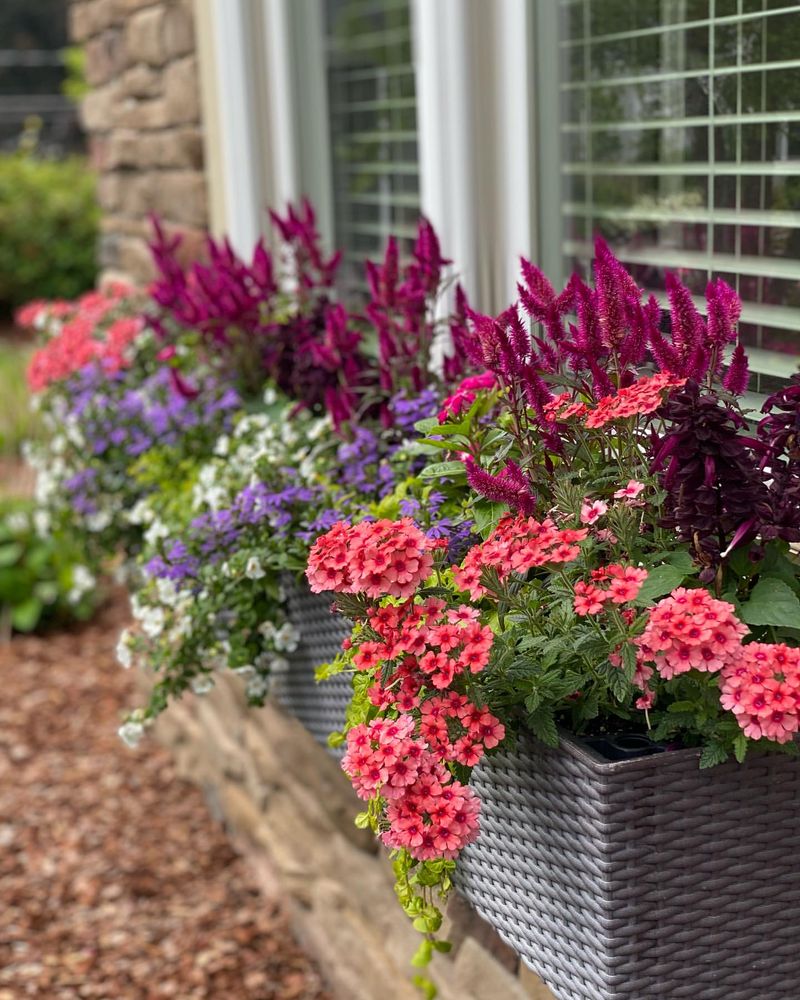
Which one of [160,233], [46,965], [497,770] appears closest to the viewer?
[497,770]

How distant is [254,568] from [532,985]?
0.70 meters

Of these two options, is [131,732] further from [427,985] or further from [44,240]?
[44,240]

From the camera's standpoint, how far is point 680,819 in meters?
1.11

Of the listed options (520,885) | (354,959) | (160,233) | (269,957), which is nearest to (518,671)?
(520,885)

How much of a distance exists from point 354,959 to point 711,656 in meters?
1.52

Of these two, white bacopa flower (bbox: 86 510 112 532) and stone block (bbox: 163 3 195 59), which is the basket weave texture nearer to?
white bacopa flower (bbox: 86 510 112 532)

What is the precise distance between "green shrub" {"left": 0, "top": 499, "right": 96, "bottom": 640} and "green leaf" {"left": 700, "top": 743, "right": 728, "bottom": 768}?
11.4ft

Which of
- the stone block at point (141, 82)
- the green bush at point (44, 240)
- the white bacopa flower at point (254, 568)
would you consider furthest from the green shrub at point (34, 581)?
the green bush at point (44, 240)

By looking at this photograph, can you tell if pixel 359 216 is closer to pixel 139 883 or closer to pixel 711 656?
pixel 139 883

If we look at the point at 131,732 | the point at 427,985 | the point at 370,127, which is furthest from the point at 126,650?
the point at 370,127

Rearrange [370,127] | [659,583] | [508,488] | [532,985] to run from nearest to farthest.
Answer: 1. [659,583]
2. [508,488]
3. [532,985]
4. [370,127]

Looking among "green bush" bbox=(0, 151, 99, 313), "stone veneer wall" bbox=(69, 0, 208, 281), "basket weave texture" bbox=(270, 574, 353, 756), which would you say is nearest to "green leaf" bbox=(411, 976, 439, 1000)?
"basket weave texture" bbox=(270, 574, 353, 756)

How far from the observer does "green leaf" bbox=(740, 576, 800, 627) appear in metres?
1.12

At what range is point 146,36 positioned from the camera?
3.43 m
